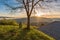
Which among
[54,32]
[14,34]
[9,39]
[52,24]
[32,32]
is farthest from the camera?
[52,24]

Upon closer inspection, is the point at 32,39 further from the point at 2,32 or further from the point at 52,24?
the point at 52,24

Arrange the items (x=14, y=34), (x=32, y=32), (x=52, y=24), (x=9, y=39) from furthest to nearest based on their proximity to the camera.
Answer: (x=52, y=24) → (x=32, y=32) → (x=14, y=34) → (x=9, y=39)

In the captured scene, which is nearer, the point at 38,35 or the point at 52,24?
the point at 38,35

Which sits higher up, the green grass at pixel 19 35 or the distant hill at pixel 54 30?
the green grass at pixel 19 35

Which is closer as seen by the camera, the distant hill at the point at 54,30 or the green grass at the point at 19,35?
the green grass at the point at 19,35

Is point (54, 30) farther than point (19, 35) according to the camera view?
Yes

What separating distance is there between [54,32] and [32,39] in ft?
18.6

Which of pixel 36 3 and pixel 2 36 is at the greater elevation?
pixel 36 3

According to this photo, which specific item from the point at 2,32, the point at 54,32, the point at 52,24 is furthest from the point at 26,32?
the point at 52,24

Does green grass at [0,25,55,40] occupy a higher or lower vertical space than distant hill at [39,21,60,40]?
higher

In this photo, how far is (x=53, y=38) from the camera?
21.2 metres

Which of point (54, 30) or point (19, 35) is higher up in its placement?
point (19, 35)

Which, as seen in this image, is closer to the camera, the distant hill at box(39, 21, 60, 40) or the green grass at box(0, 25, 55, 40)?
the green grass at box(0, 25, 55, 40)

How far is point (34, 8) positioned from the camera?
2197 cm
